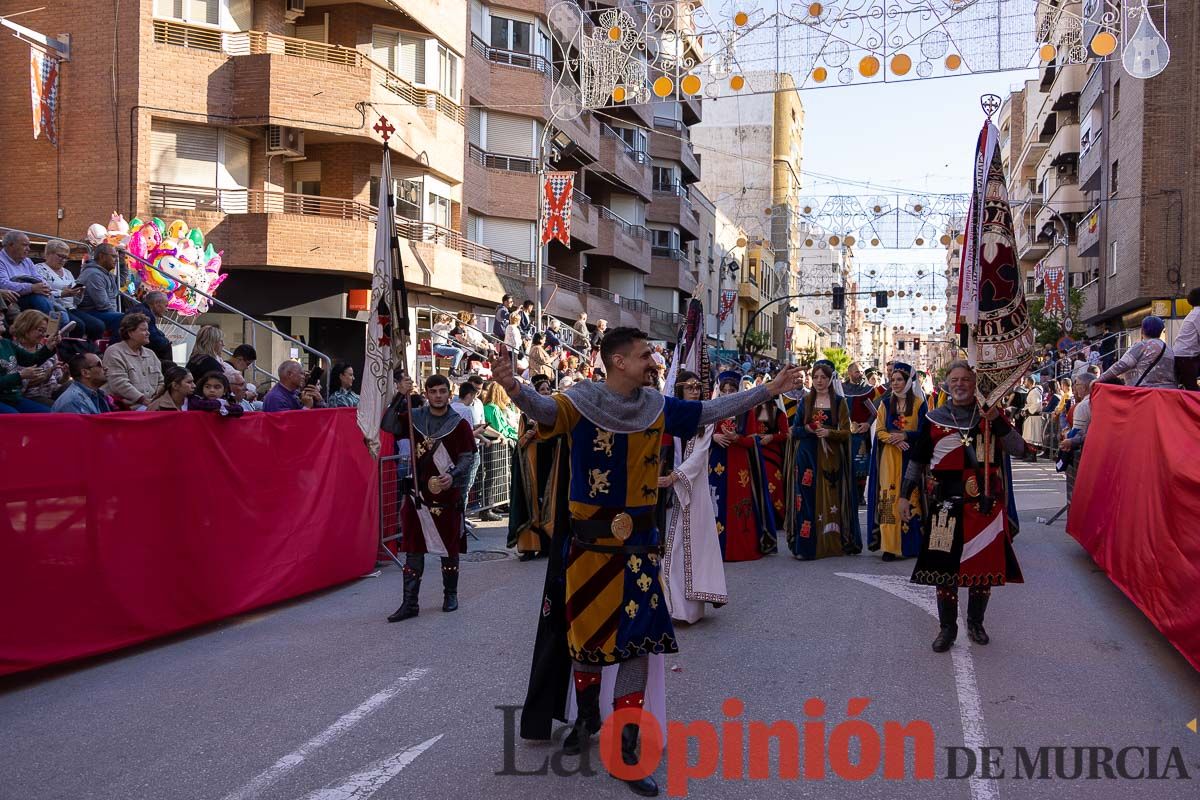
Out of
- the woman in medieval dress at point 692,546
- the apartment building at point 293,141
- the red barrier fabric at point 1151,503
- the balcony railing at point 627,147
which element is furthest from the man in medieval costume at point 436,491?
the balcony railing at point 627,147

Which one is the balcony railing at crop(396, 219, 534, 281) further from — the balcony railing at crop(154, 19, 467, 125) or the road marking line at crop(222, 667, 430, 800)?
the road marking line at crop(222, 667, 430, 800)

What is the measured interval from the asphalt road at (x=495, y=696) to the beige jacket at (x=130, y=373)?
230 cm

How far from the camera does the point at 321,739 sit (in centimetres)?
530

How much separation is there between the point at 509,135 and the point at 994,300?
985 inches

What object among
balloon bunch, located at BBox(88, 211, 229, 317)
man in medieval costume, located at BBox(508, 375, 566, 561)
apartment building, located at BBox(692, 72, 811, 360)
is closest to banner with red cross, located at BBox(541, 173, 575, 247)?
balloon bunch, located at BBox(88, 211, 229, 317)

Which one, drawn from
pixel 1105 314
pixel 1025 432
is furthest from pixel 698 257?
pixel 1025 432

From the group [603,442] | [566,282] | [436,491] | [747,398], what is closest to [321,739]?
[603,442]

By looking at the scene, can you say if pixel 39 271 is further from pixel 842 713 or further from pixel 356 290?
pixel 356 290

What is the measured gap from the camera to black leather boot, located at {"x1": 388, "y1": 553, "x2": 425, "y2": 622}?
329 inches

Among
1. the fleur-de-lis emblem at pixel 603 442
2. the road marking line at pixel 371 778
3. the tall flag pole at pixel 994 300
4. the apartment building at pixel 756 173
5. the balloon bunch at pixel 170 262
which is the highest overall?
the apartment building at pixel 756 173

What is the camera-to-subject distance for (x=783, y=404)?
38.3ft

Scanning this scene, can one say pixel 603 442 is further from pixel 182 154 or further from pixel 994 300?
pixel 182 154

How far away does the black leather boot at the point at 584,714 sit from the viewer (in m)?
4.99

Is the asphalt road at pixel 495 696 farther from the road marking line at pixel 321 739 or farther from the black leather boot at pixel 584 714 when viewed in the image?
the black leather boot at pixel 584 714
